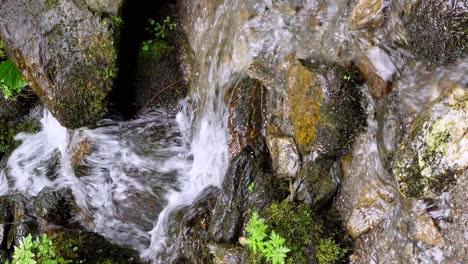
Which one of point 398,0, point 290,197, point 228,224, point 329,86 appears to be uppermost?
point 398,0

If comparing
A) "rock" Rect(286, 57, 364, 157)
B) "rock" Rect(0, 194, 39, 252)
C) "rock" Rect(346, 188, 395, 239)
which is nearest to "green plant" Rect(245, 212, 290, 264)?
"rock" Rect(346, 188, 395, 239)

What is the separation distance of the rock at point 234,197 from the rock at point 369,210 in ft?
3.35

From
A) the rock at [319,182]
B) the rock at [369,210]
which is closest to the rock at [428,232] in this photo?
the rock at [369,210]

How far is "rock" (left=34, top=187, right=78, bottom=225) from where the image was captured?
218 inches

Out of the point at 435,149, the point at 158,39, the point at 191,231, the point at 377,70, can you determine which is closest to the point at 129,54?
the point at 158,39

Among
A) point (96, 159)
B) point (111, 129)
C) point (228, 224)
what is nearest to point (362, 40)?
point (228, 224)

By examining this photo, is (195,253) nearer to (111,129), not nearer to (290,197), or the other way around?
(290,197)

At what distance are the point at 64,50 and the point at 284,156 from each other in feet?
8.72

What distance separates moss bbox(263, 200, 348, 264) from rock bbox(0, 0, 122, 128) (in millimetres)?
2564

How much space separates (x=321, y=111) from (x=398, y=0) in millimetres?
990

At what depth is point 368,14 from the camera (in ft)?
9.77

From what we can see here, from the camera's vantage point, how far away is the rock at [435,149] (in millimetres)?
2375

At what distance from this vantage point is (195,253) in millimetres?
4191

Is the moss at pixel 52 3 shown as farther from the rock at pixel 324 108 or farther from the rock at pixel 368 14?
the rock at pixel 368 14
